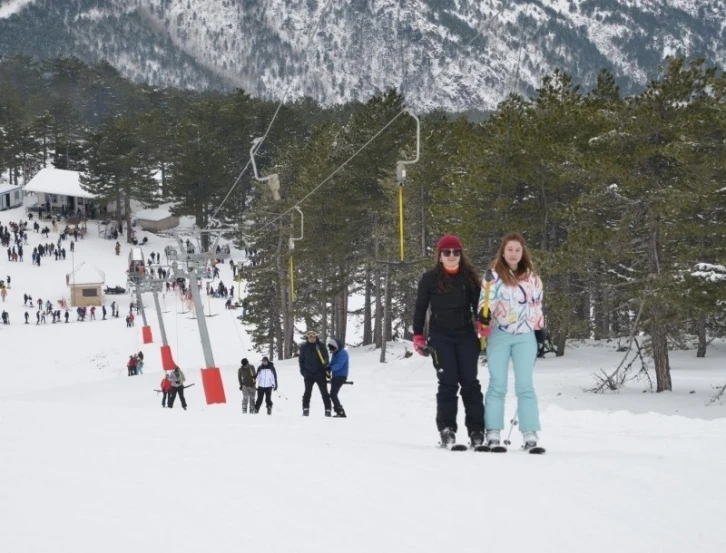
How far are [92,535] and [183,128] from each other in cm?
7658

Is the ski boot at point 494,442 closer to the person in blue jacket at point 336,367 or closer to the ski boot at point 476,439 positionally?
the ski boot at point 476,439

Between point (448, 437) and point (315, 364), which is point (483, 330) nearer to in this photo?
point (448, 437)

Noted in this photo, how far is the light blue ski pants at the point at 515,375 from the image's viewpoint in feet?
21.7

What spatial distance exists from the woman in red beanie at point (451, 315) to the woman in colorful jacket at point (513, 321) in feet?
0.59

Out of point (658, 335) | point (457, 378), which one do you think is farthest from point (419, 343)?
point (658, 335)

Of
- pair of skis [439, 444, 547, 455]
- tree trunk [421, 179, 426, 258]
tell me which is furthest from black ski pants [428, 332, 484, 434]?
tree trunk [421, 179, 426, 258]

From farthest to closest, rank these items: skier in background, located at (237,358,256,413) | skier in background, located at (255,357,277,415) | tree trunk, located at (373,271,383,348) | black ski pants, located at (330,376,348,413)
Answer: tree trunk, located at (373,271,383,348) < skier in background, located at (237,358,256,413) < skier in background, located at (255,357,277,415) < black ski pants, located at (330,376,348,413)


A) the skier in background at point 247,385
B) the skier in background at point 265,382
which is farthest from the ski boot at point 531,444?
the skier in background at point 247,385

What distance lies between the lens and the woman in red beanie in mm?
6719

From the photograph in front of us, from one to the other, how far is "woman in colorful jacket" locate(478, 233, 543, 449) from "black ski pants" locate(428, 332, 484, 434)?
0.55 feet

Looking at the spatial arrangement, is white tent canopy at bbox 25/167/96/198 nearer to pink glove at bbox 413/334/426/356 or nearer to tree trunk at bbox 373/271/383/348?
tree trunk at bbox 373/271/383/348

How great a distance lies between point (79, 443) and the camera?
21.2 ft

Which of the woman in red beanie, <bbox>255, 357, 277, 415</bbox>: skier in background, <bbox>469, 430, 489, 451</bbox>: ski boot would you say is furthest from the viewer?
<bbox>255, 357, 277, 415</bbox>: skier in background

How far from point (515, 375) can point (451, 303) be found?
2.42 feet
